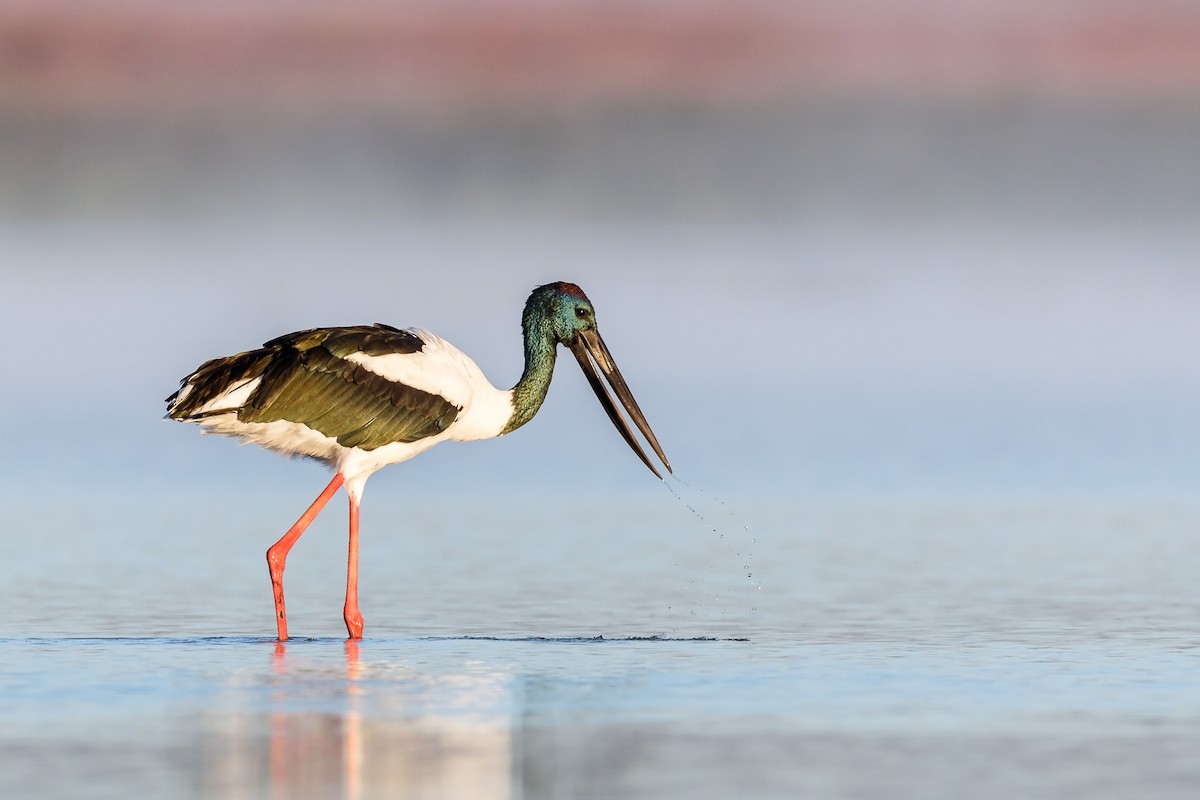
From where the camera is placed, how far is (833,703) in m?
10.2

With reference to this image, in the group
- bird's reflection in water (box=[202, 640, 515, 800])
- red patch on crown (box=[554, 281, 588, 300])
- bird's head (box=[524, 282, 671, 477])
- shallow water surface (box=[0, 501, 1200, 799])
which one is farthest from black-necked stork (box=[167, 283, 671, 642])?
bird's reflection in water (box=[202, 640, 515, 800])

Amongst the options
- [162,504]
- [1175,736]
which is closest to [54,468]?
[162,504]

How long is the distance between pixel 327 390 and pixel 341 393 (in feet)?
0.29

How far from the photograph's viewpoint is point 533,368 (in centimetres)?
1501

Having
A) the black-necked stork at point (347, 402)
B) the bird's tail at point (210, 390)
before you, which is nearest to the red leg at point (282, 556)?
the black-necked stork at point (347, 402)

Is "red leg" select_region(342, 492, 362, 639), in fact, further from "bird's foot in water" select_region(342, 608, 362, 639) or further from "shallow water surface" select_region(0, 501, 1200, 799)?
"shallow water surface" select_region(0, 501, 1200, 799)

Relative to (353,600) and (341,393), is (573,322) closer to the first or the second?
(341,393)

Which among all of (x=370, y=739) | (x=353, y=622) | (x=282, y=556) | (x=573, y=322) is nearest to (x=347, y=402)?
(x=282, y=556)

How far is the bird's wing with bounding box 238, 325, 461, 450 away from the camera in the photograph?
13.8m

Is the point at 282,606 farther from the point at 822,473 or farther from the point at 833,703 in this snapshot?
the point at 822,473

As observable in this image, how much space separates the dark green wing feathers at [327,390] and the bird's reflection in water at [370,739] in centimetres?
277

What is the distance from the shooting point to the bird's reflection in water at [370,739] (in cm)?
858

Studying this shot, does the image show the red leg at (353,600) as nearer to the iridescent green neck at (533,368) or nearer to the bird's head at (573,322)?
the iridescent green neck at (533,368)

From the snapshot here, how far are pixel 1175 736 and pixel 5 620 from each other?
678 cm
